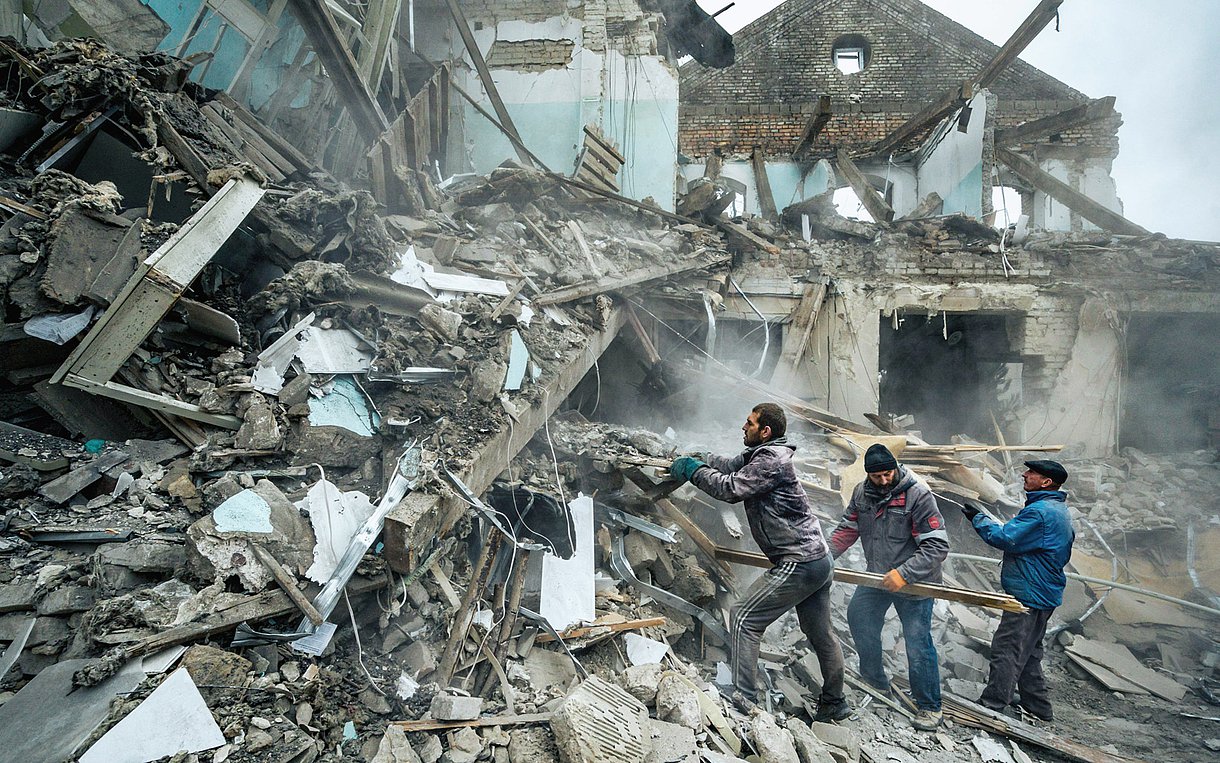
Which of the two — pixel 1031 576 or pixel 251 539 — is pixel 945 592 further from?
pixel 251 539

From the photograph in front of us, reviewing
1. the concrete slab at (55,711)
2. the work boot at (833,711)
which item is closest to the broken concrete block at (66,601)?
the concrete slab at (55,711)

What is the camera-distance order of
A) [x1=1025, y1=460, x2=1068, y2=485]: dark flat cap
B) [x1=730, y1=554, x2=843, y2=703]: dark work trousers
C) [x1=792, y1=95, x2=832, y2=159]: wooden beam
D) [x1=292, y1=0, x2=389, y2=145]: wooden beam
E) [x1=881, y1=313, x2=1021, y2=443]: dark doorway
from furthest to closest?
[x1=881, y1=313, x2=1021, y2=443]: dark doorway, [x1=792, y1=95, x2=832, y2=159]: wooden beam, [x1=292, y1=0, x2=389, y2=145]: wooden beam, [x1=1025, y1=460, x2=1068, y2=485]: dark flat cap, [x1=730, y1=554, x2=843, y2=703]: dark work trousers

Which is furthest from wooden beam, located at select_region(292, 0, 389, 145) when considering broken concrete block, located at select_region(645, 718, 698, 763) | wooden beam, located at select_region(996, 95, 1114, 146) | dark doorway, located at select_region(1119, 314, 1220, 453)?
dark doorway, located at select_region(1119, 314, 1220, 453)

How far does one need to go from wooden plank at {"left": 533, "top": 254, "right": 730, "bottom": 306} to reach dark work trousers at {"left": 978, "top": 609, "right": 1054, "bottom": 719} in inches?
162

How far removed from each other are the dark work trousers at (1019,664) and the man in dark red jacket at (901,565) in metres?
0.47

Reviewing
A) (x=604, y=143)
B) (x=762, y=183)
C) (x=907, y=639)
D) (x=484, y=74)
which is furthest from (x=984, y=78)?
(x=907, y=639)

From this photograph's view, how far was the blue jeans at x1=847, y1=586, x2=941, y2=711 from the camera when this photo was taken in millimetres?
3537

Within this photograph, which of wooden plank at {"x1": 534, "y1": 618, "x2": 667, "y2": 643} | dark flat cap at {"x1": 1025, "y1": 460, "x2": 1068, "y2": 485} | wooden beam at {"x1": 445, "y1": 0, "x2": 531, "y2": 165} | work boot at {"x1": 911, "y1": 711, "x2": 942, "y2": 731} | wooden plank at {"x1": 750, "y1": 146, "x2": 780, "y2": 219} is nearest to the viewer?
wooden plank at {"x1": 534, "y1": 618, "x2": 667, "y2": 643}

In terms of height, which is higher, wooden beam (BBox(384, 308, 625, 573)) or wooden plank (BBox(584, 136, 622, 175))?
wooden plank (BBox(584, 136, 622, 175))

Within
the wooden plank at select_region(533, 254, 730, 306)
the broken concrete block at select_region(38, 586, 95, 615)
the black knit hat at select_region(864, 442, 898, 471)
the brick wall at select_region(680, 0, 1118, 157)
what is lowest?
the broken concrete block at select_region(38, 586, 95, 615)

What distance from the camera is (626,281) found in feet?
20.1

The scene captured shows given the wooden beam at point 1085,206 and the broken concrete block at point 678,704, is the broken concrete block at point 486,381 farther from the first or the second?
the wooden beam at point 1085,206

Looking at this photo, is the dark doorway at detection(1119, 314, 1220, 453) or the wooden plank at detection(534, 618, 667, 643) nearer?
the wooden plank at detection(534, 618, 667, 643)

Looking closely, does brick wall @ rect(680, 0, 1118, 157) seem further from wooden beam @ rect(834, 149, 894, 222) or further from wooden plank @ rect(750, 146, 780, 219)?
wooden plank @ rect(750, 146, 780, 219)
